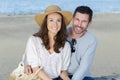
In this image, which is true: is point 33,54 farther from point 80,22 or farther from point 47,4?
point 47,4

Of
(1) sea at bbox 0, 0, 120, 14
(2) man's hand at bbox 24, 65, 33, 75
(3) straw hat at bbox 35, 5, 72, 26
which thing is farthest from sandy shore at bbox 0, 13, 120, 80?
(3) straw hat at bbox 35, 5, 72, 26

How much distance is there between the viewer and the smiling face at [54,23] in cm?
351

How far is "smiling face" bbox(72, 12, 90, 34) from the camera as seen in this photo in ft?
12.0

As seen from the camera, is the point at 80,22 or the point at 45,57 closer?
the point at 45,57

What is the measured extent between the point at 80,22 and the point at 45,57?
475 millimetres

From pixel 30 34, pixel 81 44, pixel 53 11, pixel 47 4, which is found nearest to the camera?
pixel 53 11

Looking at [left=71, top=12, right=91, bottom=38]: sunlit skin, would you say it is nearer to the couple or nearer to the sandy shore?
the couple

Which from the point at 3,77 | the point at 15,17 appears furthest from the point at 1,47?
the point at 15,17

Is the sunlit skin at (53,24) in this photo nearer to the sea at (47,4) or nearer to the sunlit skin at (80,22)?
the sunlit skin at (80,22)

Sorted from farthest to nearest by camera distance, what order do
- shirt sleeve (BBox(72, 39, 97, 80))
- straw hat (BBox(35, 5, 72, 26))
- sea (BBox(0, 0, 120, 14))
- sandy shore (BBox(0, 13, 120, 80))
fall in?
1. sea (BBox(0, 0, 120, 14))
2. sandy shore (BBox(0, 13, 120, 80))
3. shirt sleeve (BBox(72, 39, 97, 80))
4. straw hat (BBox(35, 5, 72, 26))

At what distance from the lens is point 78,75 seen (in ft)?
11.9

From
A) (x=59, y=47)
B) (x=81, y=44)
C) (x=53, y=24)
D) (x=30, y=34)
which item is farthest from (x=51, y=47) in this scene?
(x=30, y=34)

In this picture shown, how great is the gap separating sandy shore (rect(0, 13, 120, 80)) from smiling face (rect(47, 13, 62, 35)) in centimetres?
221

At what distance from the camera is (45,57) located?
11.5 feet
